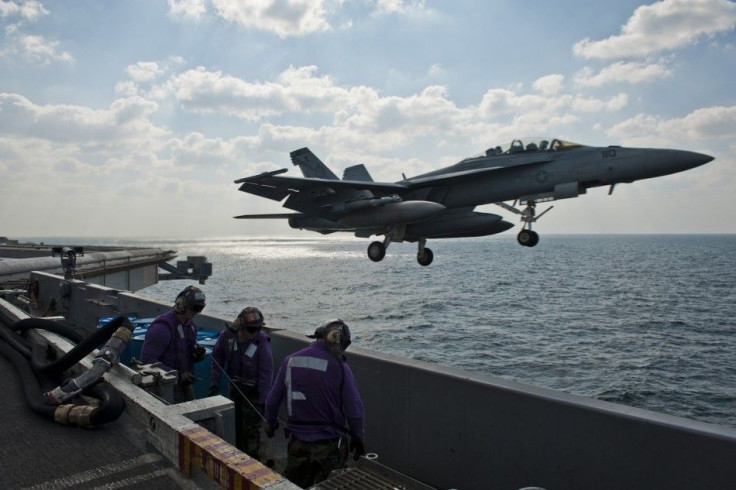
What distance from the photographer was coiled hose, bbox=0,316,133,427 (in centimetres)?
414

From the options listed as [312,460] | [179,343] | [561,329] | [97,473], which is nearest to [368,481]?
[312,460]

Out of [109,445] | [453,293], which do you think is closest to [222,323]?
[109,445]

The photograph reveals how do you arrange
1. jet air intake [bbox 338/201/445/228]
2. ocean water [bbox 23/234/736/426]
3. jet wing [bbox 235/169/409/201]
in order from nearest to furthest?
jet air intake [bbox 338/201/445/228] < jet wing [bbox 235/169/409/201] < ocean water [bbox 23/234/736/426]

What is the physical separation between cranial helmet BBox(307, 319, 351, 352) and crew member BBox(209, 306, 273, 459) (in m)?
1.47

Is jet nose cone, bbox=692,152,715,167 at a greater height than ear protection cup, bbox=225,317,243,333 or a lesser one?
greater

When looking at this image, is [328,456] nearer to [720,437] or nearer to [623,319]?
[720,437]

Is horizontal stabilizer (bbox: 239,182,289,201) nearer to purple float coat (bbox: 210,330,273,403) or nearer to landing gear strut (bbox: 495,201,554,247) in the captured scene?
landing gear strut (bbox: 495,201,554,247)

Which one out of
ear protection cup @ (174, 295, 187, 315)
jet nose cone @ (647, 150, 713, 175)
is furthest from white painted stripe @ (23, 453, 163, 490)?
jet nose cone @ (647, 150, 713, 175)

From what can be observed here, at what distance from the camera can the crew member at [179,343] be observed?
546 centimetres

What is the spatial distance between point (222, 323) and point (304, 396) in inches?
179

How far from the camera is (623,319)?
3434 centimetres

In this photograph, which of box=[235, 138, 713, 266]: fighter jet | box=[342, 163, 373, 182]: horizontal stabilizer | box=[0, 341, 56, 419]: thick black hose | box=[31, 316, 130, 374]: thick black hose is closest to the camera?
box=[0, 341, 56, 419]: thick black hose

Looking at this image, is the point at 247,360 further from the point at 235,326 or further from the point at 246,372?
the point at 235,326

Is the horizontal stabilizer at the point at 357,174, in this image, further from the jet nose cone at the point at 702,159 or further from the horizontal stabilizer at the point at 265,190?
the jet nose cone at the point at 702,159
